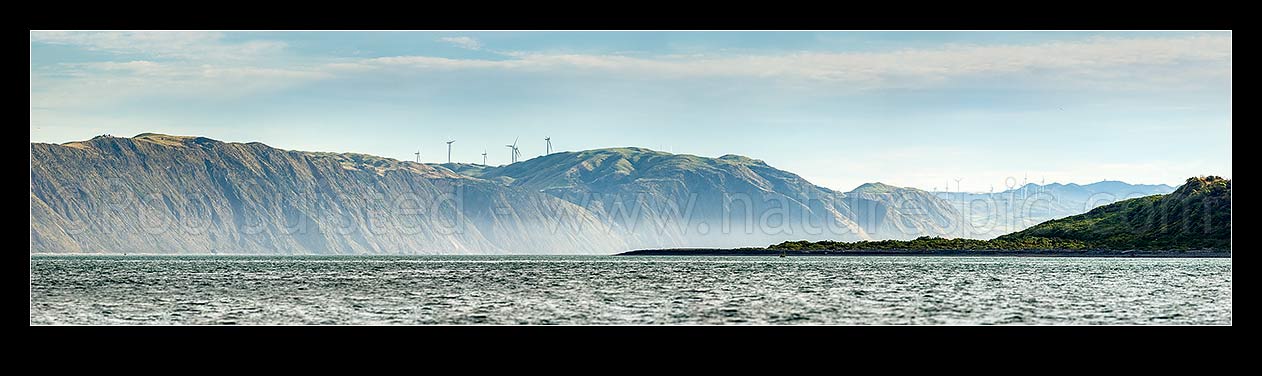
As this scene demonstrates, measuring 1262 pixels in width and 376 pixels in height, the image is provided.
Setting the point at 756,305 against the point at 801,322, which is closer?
the point at 801,322
